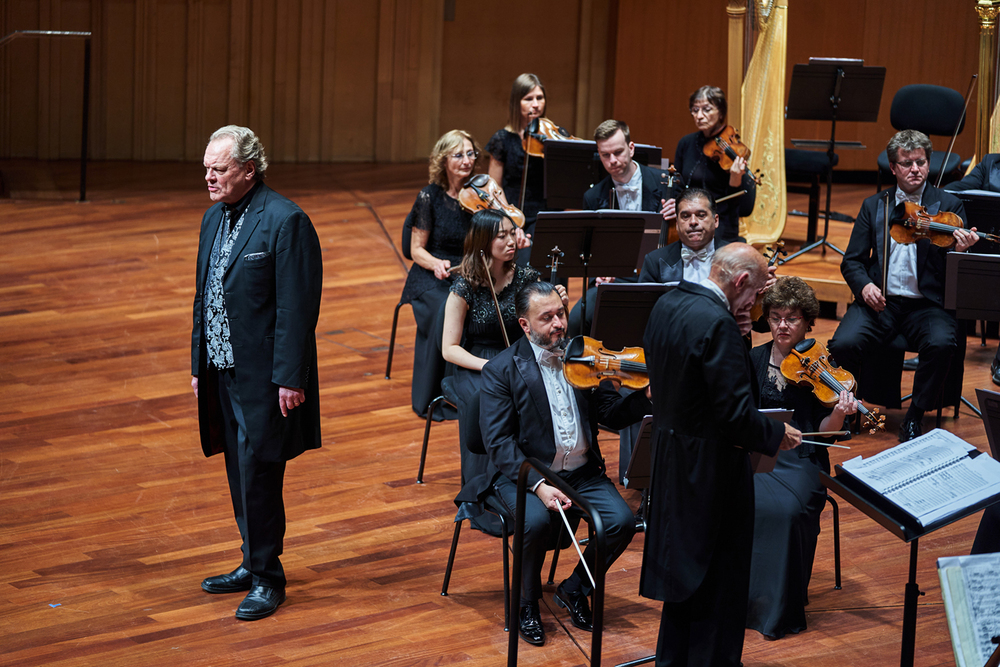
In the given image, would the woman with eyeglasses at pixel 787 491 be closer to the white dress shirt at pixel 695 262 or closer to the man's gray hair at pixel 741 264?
the white dress shirt at pixel 695 262

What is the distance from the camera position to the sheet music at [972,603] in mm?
2049

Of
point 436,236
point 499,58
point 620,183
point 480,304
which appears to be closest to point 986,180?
point 620,183

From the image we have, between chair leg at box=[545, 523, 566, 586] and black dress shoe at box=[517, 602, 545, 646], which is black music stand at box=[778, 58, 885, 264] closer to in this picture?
chair leg at box=[545, 523, 566, 586]

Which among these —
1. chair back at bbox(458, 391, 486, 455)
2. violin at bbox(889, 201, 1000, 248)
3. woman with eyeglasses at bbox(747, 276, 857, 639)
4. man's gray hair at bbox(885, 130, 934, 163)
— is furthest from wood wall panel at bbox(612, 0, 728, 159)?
chair back at bbox(458, 391, 486, 455)

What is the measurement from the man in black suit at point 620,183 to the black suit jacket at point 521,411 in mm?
1503

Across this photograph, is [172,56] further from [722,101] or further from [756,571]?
[756,571]

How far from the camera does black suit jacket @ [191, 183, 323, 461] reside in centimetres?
313

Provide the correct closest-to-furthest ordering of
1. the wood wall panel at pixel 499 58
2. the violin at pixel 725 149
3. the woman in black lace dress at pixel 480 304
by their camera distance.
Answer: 1. the woman in black lace dress at pixel 480 304
2. the violin at pixel 725 149
3. the wood wall panel at pixel 499 58

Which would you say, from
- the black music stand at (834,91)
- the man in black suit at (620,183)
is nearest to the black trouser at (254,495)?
the man in black suit at (620,183)

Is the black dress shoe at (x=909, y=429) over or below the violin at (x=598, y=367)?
below

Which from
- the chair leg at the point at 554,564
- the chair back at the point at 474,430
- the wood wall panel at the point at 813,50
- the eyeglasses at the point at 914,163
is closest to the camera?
the chair back at the point at 474,430

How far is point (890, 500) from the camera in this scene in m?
2.49

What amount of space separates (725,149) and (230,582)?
3.10m

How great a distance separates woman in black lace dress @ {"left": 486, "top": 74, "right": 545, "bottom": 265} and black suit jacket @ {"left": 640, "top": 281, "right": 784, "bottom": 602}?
3034 mm
